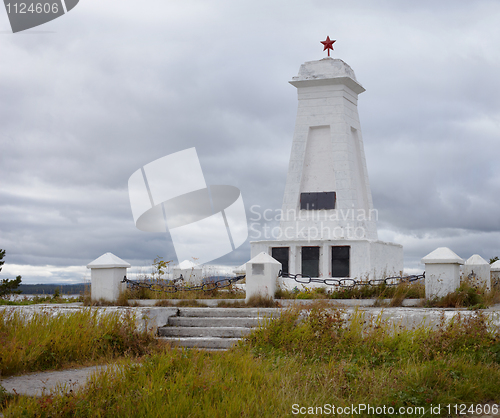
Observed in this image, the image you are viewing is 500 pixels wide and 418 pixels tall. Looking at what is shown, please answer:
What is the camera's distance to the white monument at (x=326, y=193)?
19141 mm

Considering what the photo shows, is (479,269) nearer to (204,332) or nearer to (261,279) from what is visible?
(261,279)

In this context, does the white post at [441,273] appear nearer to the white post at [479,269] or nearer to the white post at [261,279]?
the white post at [261,279]

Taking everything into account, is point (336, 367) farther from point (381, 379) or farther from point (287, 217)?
point (287, 217)

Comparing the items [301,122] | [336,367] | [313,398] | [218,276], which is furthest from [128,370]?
[301,122]

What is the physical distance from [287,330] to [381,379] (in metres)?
2.54

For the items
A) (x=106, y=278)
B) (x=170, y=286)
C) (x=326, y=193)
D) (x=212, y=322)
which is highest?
(x=326, y=193)

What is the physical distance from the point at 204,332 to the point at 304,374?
380 centimetres

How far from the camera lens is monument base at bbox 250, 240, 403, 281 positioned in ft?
61.2

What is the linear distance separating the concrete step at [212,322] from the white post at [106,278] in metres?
3.53

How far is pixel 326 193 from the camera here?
19984mm

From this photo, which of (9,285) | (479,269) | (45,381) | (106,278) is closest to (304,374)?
(45,381)

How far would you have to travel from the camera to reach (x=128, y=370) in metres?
6.57

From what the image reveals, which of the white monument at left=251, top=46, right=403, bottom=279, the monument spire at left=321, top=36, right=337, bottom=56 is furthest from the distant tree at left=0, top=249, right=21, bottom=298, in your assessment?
the monument spire at left=321, top=36, right=337, bottom=56

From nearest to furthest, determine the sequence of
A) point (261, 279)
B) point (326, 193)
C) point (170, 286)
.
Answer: point (261, 279) < point (170, 286) < point (326, 193)
